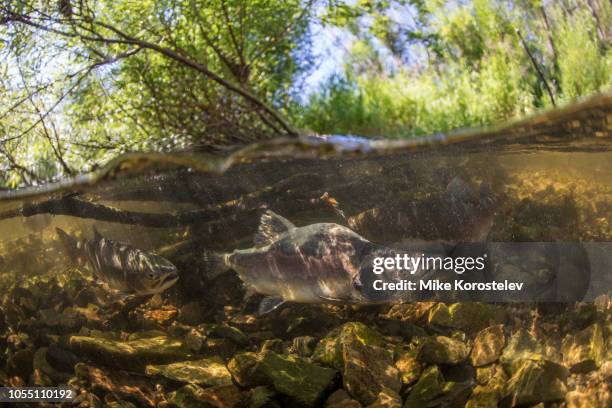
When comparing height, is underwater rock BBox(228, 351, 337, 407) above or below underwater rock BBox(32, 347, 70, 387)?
below

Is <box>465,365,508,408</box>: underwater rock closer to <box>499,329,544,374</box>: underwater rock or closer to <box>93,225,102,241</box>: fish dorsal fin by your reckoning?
<box>499,329,544,374</box>: underwater rock

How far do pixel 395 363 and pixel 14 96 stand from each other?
1817 millimetres

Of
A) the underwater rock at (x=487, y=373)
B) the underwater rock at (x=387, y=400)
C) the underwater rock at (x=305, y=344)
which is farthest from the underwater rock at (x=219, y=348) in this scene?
the underwater rock at (x=487, y=373)

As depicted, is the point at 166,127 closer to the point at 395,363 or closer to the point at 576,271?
the point at 395,363

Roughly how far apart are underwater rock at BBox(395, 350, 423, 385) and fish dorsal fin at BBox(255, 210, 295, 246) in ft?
2.20

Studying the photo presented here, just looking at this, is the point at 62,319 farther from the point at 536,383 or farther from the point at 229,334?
the point at 536,383

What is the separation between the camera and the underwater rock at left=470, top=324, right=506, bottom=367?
7.18 ft

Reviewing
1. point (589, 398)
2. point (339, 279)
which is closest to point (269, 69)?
point (339, 279)

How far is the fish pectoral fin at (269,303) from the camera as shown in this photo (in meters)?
2.19

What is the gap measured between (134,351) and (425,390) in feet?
3.83

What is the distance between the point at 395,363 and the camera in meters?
2.18

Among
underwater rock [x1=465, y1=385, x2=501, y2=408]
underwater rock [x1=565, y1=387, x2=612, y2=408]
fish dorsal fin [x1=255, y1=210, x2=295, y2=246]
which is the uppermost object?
fish dorsal fin [x1=255, y1=210, x2=295, y2=246]

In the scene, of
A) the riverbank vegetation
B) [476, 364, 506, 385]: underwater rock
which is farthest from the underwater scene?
the riverbank vegetation

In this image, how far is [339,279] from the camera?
2.12 m
